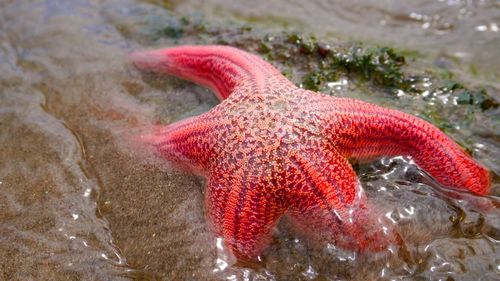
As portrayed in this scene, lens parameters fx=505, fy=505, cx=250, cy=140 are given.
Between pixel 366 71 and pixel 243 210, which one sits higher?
pixel 366 71

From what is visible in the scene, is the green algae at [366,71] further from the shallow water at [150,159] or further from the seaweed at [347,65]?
the shallow water at [150,159]

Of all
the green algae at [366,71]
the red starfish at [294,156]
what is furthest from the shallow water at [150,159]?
the red starfish at [294,156]

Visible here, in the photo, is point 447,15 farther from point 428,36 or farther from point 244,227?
point 244,227

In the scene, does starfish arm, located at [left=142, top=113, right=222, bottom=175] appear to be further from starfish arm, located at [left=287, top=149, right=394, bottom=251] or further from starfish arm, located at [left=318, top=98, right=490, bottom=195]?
starfish arm, located at [left=318, top=98, right=490, bottom=195]

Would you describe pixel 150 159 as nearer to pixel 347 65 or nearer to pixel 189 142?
pixel 189 142

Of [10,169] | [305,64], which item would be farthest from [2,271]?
[305,64]

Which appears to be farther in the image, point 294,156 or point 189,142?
point 189,142

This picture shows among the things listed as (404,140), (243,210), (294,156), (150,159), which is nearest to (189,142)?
(150,159)
